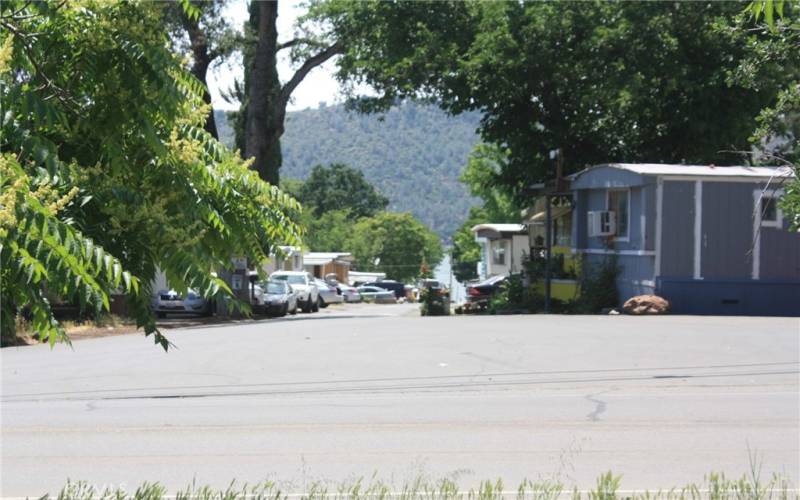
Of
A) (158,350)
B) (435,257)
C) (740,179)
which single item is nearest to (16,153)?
(158,350)

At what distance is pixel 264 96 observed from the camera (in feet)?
110

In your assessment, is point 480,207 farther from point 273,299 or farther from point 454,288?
point 273,299

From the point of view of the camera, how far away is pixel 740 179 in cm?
2614

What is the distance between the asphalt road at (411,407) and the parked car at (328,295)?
3592 centimetres

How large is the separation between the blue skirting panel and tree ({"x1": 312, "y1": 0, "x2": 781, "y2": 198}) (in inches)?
279

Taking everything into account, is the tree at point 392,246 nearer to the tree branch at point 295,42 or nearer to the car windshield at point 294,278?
the car windshield at point 294,278

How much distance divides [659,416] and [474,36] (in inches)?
997

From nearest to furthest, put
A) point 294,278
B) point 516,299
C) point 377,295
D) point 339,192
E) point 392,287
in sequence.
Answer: point 516,299 < point 294,278 < point 377,295 < point 392,287 < point 339,192

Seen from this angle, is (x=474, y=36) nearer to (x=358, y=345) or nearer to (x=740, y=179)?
(x=740, y=179)

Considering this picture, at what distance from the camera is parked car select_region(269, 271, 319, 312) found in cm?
4212

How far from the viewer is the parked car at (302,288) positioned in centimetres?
4212

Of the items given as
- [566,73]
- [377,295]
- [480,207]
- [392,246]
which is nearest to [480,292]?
[566,73]

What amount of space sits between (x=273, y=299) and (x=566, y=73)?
12696 mm

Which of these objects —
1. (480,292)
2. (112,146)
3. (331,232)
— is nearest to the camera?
(112,146)
